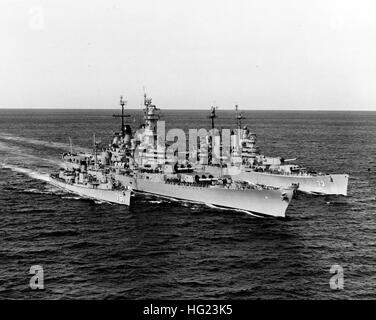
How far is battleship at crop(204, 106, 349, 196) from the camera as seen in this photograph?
58188mm

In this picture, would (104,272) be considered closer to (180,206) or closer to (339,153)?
(180,206)

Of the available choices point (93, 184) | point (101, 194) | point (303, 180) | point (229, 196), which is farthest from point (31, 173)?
point (303, 180)

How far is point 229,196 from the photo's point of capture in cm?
4934

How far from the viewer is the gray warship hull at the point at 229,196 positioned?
149 ft

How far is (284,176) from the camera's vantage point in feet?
205

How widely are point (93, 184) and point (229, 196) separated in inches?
690

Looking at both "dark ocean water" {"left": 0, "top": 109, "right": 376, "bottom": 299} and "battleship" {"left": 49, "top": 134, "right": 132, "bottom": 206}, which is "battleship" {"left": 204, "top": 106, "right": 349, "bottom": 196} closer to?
"dark ocean water" {"left": 0, "top": 109, "right": 376, "bottom": 299}

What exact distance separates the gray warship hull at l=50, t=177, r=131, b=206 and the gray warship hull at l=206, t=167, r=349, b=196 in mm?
21225

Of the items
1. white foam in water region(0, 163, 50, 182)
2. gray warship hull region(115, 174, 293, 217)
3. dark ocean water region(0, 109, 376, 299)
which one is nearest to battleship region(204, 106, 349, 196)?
dark ocean water region(0, 109, 376, 299)

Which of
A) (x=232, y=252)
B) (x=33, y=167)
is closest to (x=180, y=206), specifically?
(x=232, y=252)

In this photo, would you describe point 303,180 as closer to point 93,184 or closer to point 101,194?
point 101,194

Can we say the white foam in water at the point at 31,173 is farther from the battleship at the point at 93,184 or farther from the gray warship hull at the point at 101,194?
the gray warship hull at the point at 101,194

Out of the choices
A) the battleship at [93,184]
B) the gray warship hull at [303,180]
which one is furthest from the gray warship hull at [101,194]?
the gray warship hull at [303,180]

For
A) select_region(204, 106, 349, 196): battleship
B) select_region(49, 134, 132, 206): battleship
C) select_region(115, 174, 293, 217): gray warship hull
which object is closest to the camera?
select_region(115, 174, 293, 217): gray warship hull
